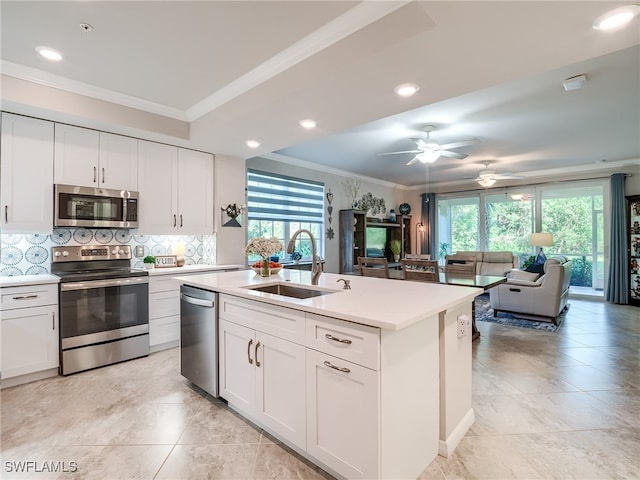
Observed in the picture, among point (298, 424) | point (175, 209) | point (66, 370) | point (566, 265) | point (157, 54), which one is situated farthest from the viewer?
point (566, 265)

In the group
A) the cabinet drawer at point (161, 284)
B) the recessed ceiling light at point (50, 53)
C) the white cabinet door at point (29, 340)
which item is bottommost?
the white cabinet door at point (29, 340)

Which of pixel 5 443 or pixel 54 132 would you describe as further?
pixel 54 132

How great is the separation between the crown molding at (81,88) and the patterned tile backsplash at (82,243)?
1413 millimetres

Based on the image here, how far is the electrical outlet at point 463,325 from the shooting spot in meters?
2.00

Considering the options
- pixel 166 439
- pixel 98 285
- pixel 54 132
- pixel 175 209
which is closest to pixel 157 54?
pixel 54 132

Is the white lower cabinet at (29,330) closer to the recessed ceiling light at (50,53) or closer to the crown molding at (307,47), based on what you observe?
the recessed ceiling light at (50,53)

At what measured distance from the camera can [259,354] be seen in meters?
2.03

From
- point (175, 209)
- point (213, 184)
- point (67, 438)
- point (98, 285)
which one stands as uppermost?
point (213, 184)

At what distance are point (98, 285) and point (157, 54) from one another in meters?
2.20

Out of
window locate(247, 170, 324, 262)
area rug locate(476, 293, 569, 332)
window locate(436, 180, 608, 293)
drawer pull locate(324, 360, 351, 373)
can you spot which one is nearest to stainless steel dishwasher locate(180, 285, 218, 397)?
drawer pull locate(324, 360, 351, 373)

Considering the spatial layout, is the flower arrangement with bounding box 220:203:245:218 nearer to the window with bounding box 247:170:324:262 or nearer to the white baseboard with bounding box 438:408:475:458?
the window with bounding box 247:170:324:262

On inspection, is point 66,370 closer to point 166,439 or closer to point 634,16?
point 166,439

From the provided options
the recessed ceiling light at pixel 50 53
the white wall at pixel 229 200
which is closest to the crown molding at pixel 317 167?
the white wall at pixel 229 200

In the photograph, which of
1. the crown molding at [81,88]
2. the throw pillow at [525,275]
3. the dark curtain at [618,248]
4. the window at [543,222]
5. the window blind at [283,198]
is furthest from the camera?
the window at [543,222]
